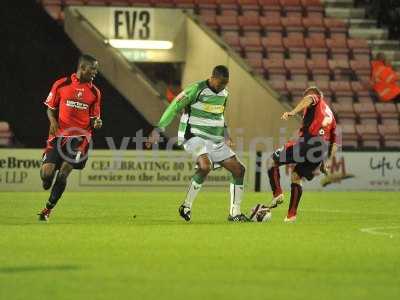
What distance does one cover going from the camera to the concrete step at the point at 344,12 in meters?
31.6

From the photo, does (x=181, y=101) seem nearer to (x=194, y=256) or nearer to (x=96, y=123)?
(x=96, y=123)

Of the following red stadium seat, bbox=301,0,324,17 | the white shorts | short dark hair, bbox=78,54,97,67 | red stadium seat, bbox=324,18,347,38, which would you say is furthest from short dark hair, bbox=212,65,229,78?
red stadium seat, bbox=301,0,324,17

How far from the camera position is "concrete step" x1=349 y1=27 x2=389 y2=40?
103 ft

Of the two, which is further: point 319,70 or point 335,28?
point 335,28

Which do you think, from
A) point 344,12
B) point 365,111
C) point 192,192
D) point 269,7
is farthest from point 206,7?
point 192,192

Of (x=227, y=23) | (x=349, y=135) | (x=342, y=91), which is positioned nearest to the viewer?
(x=349, y=135)

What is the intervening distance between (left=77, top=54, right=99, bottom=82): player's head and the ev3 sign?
1489cm

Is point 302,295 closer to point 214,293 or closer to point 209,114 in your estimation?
point 214,293

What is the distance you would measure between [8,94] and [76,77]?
41.1 ft

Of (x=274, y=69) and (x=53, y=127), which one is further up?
(x=274, y=69)

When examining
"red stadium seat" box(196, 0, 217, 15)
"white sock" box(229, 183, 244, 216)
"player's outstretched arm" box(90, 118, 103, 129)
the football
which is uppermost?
"red stadium seat" box(196, 0, 217, 15)

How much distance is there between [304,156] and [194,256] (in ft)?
15.9

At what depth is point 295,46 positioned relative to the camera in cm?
2992

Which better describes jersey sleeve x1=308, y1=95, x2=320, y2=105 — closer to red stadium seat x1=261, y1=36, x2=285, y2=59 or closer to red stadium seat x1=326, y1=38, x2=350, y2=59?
red stadium seat x1=261, y1=36, x2=285, y2=59
